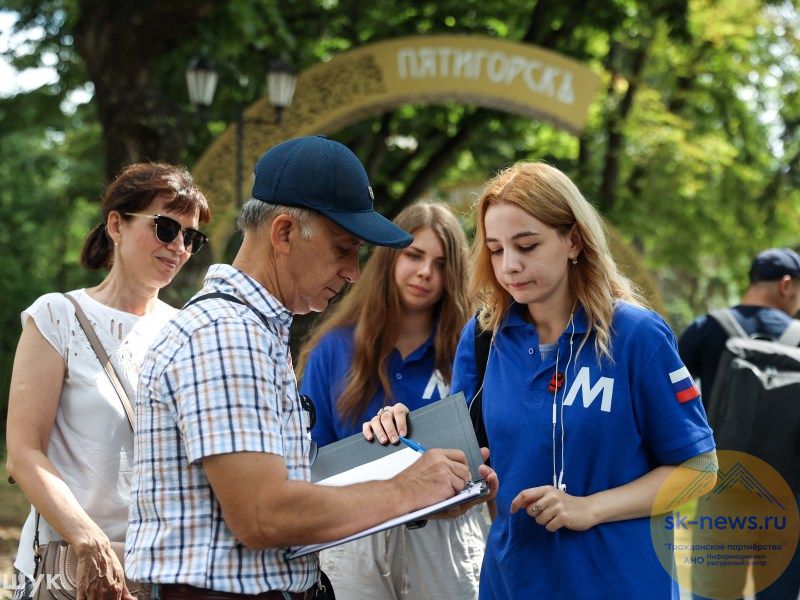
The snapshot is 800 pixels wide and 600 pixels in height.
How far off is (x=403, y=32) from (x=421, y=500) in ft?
44.9

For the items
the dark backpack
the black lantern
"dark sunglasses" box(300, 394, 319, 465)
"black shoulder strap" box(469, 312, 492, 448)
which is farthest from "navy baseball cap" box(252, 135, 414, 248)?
the black lantern

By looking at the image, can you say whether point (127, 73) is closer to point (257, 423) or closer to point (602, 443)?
point (602, 443)

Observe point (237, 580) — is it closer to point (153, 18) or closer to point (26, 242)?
point (153, 18)

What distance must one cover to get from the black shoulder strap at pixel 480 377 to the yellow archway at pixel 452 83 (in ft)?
30.5

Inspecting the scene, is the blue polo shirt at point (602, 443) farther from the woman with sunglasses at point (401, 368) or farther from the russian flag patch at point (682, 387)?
the woman with sunglasses at point (401, 368)

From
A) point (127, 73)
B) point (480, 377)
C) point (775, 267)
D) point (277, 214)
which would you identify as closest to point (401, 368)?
point (480, 377)

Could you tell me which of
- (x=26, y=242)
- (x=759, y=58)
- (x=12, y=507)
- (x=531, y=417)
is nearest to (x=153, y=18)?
(x=12, y=507)

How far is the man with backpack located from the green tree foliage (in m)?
5.49

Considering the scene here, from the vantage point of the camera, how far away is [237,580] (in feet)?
7.26

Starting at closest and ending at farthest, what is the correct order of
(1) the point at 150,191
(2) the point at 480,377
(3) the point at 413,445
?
(3) the point at 413,445
(2) the point at 480,377
(1) the point at 150,191

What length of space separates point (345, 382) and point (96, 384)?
3.80 ft

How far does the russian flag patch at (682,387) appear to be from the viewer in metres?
2.79

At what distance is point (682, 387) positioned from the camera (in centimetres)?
279

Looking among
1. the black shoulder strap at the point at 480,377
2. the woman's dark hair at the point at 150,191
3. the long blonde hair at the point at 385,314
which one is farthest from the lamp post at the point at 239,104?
the black shoulder strap at the point at 480,377
